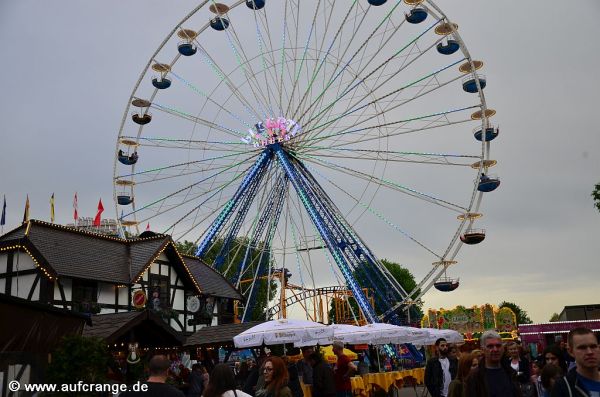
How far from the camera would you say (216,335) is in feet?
61.1

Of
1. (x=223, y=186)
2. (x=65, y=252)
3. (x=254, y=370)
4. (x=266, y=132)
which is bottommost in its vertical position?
(x=254, y=370)

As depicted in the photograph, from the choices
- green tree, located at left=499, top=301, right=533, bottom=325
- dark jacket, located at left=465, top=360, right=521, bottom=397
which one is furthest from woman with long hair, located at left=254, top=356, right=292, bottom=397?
green tree, located at left=499, top=301, right=533, bottom=325

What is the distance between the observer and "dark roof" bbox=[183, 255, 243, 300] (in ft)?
76.8

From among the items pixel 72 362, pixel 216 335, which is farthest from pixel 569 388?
pixel 216 335

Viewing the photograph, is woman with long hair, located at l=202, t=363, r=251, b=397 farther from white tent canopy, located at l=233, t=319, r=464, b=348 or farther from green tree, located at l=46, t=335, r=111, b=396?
white tent canopy, located at l=233, t=319, r=464, b=348

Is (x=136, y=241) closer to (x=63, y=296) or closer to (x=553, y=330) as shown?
(x=63, y=296)

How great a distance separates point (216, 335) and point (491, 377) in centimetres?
1487

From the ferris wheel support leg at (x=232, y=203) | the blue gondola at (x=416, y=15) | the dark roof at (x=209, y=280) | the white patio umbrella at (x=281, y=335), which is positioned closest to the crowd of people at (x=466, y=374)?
the white patio umbrella at (x=281, y=335)

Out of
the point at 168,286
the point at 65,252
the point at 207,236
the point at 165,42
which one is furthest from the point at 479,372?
the point at 165,42

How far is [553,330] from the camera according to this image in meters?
29.3

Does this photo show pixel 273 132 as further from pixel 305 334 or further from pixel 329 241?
pixel 305 334

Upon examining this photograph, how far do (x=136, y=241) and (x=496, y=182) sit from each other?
1394 cm

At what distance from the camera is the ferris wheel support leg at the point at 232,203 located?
2562 cm

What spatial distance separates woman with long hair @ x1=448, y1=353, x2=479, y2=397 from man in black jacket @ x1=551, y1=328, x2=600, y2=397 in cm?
217
